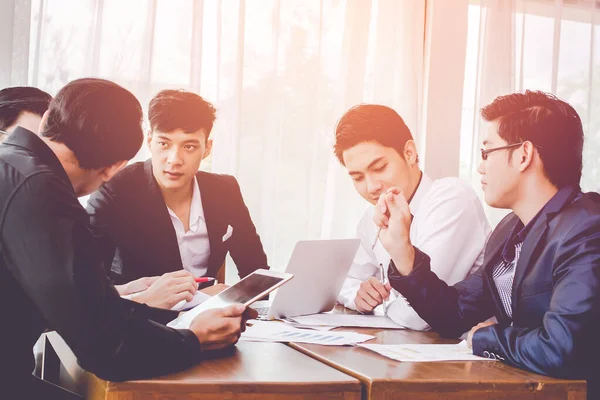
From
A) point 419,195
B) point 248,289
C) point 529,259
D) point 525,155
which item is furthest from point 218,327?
point 419,195

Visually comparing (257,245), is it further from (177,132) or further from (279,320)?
(279,320)

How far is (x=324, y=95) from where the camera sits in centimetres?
300

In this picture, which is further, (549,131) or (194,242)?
(194,242)

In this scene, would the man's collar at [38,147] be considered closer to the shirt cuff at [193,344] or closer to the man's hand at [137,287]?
the shirt cuff at [193,344]

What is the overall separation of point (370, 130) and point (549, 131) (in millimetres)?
801

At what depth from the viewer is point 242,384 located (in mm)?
973

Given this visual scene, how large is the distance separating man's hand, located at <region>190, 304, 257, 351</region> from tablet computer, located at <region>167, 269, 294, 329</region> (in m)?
0.06

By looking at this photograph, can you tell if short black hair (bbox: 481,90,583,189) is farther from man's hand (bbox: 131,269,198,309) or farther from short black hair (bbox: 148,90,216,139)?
short black hair (bbox: 148,90,216,139)

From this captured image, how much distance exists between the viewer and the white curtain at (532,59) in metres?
3.30

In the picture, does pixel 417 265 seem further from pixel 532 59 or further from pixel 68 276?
pixel 532 59

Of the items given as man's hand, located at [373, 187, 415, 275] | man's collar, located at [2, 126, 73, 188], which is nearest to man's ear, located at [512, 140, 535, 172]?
man's hand, located at [373, 187, 415, 275]

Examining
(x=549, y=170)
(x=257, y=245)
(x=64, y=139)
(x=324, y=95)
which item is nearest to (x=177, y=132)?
(x=257, y=245)

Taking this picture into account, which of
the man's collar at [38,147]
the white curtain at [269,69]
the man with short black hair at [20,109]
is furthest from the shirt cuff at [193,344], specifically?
the white curtain at [269,69]

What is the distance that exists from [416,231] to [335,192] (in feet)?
2.98
